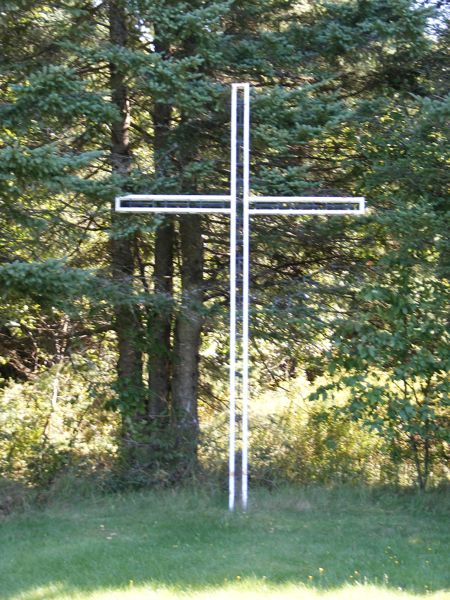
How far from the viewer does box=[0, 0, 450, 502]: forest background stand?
9016 millimetres

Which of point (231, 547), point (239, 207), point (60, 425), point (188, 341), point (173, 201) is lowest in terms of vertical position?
point (231, 547)

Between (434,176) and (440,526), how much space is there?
388cm

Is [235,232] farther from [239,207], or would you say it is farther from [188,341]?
[188,341]

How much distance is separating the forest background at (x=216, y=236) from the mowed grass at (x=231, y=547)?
91 cm

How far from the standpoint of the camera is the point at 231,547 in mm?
7078

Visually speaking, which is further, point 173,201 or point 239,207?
point 173,201

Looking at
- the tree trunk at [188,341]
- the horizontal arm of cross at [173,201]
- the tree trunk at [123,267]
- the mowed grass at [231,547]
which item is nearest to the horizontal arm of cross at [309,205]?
the horizontal arm of cross at [173,201]

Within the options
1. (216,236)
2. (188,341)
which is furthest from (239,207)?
(188,341)

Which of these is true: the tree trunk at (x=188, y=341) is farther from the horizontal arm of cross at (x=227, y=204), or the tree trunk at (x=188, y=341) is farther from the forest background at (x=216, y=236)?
the horizontal arm of cross at (x=227, y=204)

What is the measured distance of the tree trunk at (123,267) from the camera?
9898 mm

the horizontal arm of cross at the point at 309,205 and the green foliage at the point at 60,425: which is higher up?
the horizontal arm of cross at the point at 309,205

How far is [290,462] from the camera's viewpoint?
10383 mm

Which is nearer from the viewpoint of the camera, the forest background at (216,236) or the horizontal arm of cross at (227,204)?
the horizontal arm of cross at (227,204)

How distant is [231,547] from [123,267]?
177 inches
